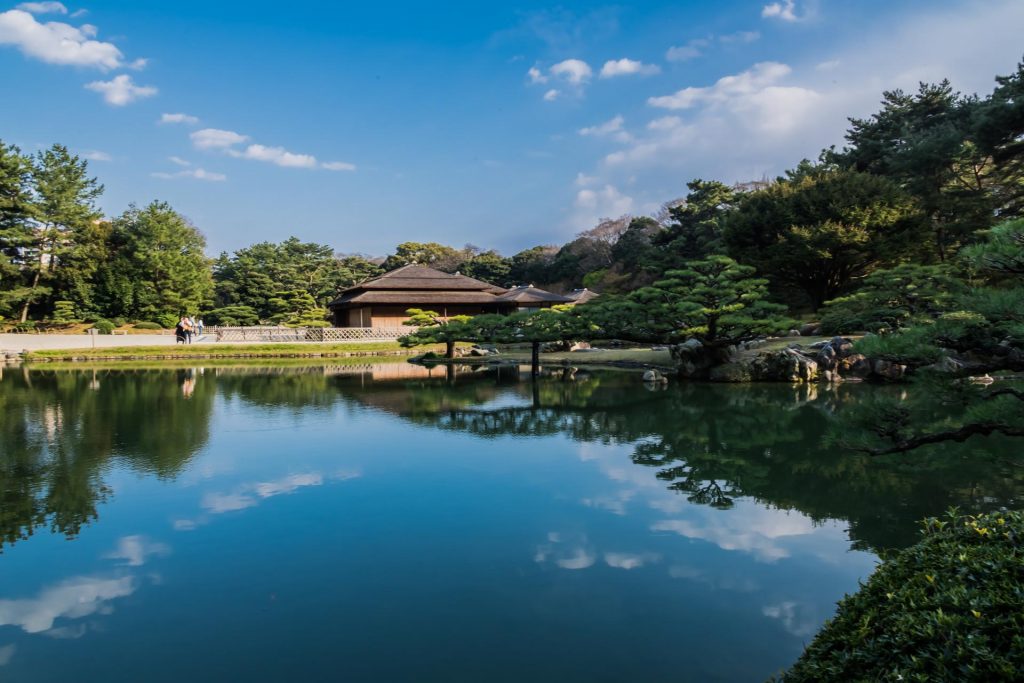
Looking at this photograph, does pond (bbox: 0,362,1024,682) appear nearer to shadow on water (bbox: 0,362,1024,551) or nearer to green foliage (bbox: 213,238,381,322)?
shadow on water (bbox: 0,362,1024,551)

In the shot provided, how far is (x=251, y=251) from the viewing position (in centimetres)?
3747

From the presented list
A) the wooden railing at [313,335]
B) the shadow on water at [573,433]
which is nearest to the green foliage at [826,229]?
the shadow on water at [573,433]

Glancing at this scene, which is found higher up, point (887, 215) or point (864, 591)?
point (887, 215)

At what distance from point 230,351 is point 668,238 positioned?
20.4 metres

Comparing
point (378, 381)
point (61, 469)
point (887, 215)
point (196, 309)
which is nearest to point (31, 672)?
point (61, 469)

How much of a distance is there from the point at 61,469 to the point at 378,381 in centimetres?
888

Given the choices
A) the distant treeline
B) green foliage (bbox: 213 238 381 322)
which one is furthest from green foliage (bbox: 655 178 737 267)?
green foliage (bbox: 213 238 381 322)

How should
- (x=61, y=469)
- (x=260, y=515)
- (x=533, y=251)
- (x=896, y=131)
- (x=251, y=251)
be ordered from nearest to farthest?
(x=260, y=515), (x=61, y=469), (x=896, y=131), (x=251, y=251), (x=533, y=251)

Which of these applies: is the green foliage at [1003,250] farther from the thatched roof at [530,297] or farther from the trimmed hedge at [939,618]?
the thatched roof at [530,297]

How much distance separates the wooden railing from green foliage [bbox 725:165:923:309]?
50.2 ft

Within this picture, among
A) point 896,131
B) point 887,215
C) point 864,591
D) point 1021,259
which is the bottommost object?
point 864,591

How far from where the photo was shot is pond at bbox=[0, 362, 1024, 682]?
2.85 m

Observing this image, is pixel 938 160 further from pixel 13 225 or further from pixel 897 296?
pixel 13 225

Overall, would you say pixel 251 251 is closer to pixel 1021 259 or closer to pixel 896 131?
pixel 896 131
